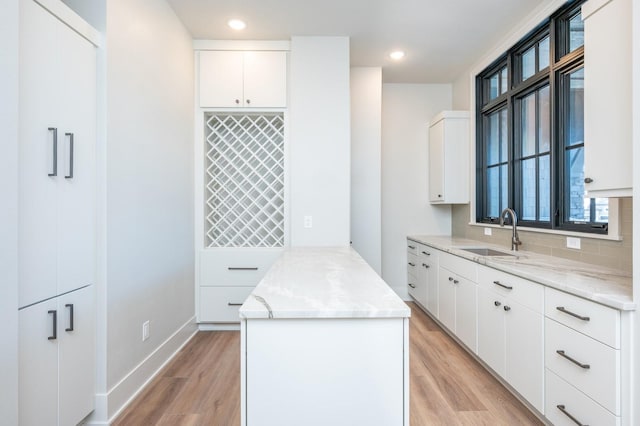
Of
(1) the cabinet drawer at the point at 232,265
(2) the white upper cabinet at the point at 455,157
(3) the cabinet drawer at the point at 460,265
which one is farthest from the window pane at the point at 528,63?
(1) the cabinet drawer at the point at 232,265

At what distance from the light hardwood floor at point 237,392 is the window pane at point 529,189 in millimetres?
1263

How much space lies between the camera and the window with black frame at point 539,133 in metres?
2.25

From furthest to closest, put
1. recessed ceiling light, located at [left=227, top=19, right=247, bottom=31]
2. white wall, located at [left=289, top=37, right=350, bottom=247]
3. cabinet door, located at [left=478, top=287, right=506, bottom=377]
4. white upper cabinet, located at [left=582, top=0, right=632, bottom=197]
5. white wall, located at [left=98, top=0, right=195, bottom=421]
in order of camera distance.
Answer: white wall, located at [left=289, top=37, right=350, bottom=247] < recessed ceiling light, located at [left=227, top=19, right=247, bottom=31] < cabinet door, located at [left=478, top=287, right=506, bottom=377] < white wall, located at [left=98, top=0, right=195, bottom=421] < white upper cabinet, located at [left=582, top=0, right=632, bottom=197]

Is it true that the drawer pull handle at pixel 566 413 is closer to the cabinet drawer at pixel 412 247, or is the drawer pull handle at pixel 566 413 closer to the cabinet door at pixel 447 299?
the cabinet door at pixel 447 299

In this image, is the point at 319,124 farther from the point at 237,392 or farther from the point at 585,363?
the point at 585,363

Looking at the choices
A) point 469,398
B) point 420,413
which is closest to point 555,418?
point 469,398

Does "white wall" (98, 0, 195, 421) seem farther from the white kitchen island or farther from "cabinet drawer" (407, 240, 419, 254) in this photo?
"cabinet drawer" (407, 240, 419, 254)

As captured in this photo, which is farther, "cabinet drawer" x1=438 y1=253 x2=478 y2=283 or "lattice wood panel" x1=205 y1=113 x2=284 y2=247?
"lattice wood panel" x1=205 y1=113 x2=284 y2=247

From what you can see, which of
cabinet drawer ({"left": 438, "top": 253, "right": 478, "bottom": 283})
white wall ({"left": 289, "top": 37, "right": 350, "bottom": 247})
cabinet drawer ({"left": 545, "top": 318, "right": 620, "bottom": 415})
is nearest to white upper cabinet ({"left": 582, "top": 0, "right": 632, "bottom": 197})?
cabinet drawer ({"left": 545, "top": 318, "right": 620, "bottom": 415})

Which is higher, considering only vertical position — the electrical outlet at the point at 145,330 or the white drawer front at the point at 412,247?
the white drawer front at the point at 412,247

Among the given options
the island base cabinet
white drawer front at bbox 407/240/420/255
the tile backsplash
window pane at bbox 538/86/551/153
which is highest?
window pane at bbox 538/86/551/153

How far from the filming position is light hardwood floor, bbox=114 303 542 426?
185cm

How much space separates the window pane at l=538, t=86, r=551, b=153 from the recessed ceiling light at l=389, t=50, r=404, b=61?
1266 millimetres

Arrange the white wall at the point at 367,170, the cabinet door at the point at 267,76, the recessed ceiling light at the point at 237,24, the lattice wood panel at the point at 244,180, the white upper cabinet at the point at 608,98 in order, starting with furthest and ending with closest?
the white wall at the point at 367,170 < the lattice wood panel at the point at 244,180 < the cabinet door at the point at 267,76 < the recessed ceiling light at the point at 237,24 < the white upper cabinet at the point at 608,98
